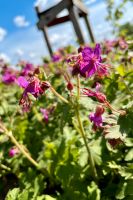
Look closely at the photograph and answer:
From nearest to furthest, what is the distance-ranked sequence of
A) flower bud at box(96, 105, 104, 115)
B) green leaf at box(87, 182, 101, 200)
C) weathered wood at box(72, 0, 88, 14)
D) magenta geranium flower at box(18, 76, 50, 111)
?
magenta geranium flower at box(18, 76, 50, 111)
flower bud at box(96, 105, 104, 115)
green leaf at box(87, 182, 101, 200)
weathered wood at box(72, 0, 88, 14)

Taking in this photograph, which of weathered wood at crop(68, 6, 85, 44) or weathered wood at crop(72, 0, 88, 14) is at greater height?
weathered wood at crop(72, 0, 88, 14)

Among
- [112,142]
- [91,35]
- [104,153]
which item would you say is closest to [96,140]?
[104,153]

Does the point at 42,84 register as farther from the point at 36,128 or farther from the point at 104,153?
the point at 36,128

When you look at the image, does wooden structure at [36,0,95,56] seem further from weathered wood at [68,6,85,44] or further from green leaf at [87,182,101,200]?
green leaf at [87,182,101,200]

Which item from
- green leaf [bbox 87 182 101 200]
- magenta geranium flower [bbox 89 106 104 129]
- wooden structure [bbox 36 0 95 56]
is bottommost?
green leaf [bbox 87 182 101 200]

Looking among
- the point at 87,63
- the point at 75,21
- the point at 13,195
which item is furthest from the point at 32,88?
the point at 75,21

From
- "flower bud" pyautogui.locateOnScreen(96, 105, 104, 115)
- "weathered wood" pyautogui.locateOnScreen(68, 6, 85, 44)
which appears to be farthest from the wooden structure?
"flower bud" pyautogui.locateOnScreen(96, 105, 104, 115)

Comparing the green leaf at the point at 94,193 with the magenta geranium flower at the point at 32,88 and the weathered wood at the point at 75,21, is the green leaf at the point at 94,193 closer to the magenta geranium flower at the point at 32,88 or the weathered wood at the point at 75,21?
the magenta geranium flower at the point at 32,88

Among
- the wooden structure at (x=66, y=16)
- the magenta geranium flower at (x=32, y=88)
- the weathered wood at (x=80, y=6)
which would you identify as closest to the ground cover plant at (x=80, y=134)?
the magenta geranium flower at (x=32, y=88)

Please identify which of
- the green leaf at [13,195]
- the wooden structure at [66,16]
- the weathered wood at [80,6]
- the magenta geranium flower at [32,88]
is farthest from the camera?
the weathered wood at [80,6]
